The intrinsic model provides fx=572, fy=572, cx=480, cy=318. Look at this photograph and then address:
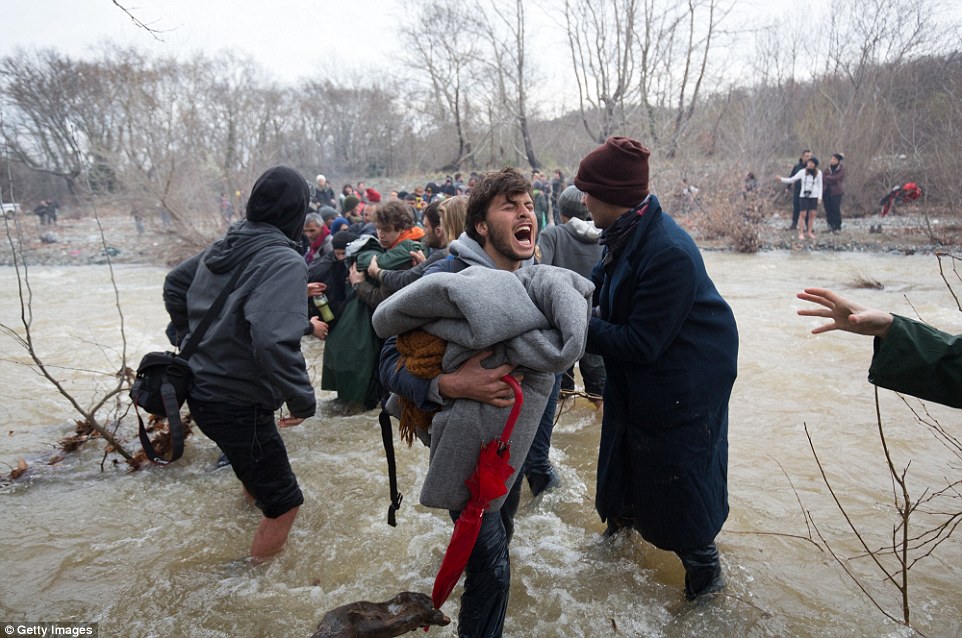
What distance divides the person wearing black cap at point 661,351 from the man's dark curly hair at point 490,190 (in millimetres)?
299

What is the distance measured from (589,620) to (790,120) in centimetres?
2235

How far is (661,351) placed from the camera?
6.95 feet

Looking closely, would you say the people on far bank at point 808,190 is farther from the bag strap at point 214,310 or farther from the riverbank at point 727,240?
the bag strap at point 214,310

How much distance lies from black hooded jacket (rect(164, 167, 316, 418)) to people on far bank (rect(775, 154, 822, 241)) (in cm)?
1335

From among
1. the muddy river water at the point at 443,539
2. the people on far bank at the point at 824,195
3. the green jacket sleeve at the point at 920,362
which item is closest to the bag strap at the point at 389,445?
the muddy river water at the point at 443,539

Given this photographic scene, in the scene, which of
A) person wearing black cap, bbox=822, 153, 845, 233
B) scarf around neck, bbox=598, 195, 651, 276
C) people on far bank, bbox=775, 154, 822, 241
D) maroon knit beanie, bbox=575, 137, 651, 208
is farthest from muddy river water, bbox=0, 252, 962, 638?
person wearing black cap, bbox=822, 153, 845, 233

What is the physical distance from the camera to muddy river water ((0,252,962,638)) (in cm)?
265

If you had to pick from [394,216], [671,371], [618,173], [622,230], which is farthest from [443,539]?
[394,216]

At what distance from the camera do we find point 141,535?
3.39m

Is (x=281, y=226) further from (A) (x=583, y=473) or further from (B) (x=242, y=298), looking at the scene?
(A) (x=583, y=473)

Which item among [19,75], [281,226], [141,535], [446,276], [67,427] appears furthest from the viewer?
[19,75]

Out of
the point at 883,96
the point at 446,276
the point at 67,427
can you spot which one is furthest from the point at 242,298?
the point at 883,96

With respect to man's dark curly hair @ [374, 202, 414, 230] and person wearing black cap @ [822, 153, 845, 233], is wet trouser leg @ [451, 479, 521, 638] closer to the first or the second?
man's dark curly hair @ [374, 202, 414, 230]

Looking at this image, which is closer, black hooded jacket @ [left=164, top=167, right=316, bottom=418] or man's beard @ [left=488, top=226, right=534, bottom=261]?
man's beard @ [left=488, top=226, right=534, bottom=261]
